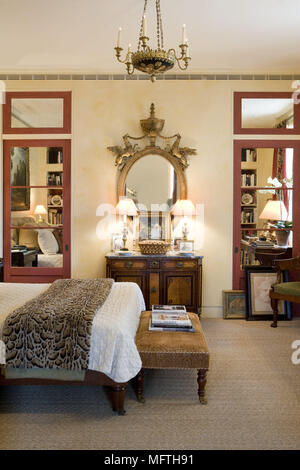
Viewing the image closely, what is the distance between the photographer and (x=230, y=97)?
5191mm

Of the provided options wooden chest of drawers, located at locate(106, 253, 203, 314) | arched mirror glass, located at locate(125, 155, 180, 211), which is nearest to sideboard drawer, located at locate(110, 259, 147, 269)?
wooden chest of drawers, located at locate(106, 253, 203, 314)

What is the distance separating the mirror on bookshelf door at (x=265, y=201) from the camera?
524 cm

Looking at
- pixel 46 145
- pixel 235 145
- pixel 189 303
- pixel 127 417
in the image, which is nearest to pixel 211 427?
pixel 127 417

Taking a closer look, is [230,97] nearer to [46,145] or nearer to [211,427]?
[46,145]

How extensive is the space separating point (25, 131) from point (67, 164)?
0.69 meters

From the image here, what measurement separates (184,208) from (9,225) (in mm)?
2307

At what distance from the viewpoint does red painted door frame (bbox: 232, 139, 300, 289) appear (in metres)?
5.21

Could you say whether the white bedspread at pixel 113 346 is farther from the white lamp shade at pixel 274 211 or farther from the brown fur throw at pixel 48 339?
the white lamp shade at pixel 274 211

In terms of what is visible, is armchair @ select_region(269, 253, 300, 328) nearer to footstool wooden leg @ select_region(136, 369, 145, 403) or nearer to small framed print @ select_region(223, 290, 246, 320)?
small framed print @ select_region(223, 290, 246, 320)

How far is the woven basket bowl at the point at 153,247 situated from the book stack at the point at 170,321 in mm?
1348

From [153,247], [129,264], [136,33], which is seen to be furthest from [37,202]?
[136,33]

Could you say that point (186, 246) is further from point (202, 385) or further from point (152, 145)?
point (202, 385)

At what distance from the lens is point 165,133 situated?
17.2 feet
